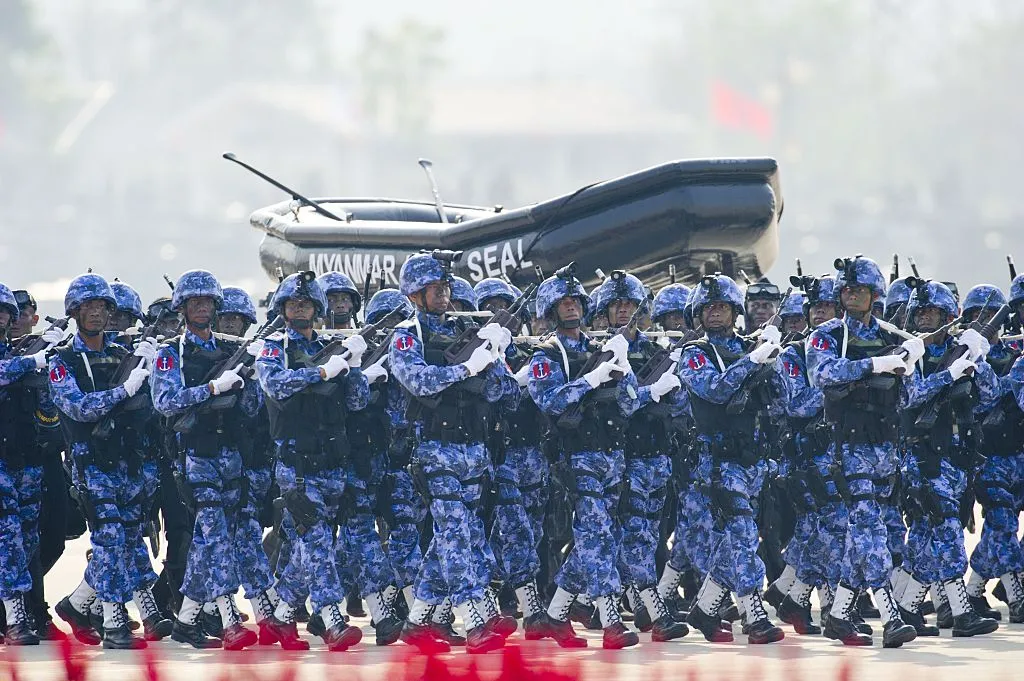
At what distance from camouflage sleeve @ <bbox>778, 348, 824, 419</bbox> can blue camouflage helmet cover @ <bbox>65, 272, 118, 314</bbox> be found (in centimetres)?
429

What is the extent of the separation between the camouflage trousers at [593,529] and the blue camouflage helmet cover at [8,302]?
3741mm

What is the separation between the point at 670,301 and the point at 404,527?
2.44 metres

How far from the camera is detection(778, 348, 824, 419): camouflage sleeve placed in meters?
13.2

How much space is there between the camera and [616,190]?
54.4 ft

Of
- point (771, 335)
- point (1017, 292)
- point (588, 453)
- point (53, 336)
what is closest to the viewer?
point (588, 453)

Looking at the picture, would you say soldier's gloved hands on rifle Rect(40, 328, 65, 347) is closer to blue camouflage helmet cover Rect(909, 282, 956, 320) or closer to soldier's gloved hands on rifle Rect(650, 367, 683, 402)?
soldier's gloved hands on rifle Rect(650, 367, 683, 402)

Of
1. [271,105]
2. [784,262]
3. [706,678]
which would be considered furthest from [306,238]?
[271,105]

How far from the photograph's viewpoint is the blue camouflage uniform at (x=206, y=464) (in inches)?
489

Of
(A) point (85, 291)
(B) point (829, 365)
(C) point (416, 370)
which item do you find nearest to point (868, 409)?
(B) point (829, 365)

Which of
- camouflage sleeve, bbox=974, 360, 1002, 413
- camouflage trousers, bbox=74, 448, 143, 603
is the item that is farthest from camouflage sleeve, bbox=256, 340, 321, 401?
camouflage sleeve, bbox=974, 360, 1002, 413

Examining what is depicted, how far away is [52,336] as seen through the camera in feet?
43.9

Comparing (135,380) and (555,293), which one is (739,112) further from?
(135,380)

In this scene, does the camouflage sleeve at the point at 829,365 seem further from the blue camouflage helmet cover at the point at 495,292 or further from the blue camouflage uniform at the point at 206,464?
the blue camouflage uniform at the point at 206,464

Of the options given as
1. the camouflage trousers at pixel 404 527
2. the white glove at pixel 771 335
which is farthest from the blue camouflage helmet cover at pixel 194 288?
the white glove at pixel 771 335
